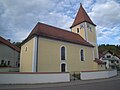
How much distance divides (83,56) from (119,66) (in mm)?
31113

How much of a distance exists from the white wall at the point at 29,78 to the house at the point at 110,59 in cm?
3741

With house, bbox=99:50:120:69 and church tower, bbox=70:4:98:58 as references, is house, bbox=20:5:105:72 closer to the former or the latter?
church tower, bbox=70:4:98:58

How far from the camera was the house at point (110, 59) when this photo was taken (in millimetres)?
49694

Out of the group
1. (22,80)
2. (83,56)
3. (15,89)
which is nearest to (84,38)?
(83,56)

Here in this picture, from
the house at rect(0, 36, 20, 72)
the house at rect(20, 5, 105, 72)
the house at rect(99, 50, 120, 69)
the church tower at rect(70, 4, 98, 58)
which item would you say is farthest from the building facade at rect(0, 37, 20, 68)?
the house at rect(99, 50, 120, 69)

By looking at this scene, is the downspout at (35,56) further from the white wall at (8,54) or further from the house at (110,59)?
the house at (110,59)

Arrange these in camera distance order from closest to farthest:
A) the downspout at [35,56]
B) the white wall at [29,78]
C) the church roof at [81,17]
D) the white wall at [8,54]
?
the white wall at [29,78] → the downspout at [35,56] → the white wall at [8,54] → the church roof at [81,17]

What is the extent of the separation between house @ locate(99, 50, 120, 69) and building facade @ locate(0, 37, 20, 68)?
30327 millimetres

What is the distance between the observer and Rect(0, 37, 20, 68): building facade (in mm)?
29734

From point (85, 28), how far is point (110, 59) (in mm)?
24679

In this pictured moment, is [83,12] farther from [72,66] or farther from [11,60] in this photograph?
[11,60]

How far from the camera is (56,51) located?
22172 mm

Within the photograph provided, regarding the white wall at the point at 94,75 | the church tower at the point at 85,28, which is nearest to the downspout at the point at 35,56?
the white wall at the point at 94,75

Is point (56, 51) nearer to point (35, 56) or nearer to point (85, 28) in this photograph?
point (35, 56)
